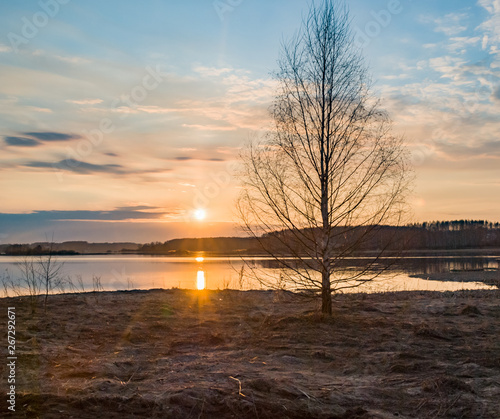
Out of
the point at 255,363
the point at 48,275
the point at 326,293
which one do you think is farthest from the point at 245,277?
the point at 255,363

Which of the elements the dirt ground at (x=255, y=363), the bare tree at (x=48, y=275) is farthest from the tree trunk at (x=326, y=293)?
the bare tree at (x=48, y=275)

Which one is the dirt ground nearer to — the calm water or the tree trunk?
the tree trunk

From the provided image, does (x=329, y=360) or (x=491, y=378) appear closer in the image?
(x=491, y=378)

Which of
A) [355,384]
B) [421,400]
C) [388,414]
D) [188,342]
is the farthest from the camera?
[188,342]

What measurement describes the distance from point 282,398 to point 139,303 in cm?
1019

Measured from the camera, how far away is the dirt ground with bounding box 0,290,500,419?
17.2 ft

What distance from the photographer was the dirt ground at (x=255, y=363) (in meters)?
5.25

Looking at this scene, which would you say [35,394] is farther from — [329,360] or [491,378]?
[491,378]

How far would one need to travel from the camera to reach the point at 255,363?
729 centimetres

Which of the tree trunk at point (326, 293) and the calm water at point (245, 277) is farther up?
the tree trunk at point (326, 293)

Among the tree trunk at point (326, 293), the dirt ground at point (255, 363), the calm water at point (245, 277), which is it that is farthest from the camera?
the calm water at point (245, 277)

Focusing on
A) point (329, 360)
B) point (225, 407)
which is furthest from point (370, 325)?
point (225, 407)

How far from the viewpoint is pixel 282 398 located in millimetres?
5457

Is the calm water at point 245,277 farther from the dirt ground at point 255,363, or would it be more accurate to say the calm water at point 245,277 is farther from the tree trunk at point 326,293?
the dirt ground at point 255,363
